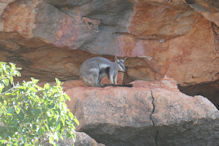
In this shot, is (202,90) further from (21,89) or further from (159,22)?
(21,89)

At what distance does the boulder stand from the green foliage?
2675 millimetres

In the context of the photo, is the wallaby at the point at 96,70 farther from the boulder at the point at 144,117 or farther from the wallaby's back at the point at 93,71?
the boulder at the point at 144,117

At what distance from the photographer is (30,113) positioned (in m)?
3.86

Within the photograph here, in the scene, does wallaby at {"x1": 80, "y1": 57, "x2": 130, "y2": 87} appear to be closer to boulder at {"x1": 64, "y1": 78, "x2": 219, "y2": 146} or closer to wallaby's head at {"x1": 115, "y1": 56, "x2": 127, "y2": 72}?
wallaby's head at {"x1": 115, "y1": 56, "x2": 127, "y2": 72}

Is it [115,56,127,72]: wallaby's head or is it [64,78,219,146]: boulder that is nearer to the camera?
[64,78,219,146]: boulder

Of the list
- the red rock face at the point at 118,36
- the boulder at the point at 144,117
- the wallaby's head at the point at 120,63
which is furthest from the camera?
the wallaby's head at the point at 120,63

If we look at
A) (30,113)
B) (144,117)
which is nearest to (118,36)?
(144,117)

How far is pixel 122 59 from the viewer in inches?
358

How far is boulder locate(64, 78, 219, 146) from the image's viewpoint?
21.5 ft

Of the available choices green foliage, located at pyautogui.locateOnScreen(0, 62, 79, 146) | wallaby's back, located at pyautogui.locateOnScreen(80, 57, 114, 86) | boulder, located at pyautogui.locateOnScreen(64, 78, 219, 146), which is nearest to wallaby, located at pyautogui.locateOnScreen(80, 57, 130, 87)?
wallaby's back, located at pyautogui.locateOnScreen(80, 57, 114, 86)

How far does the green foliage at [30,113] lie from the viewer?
371 centimetres

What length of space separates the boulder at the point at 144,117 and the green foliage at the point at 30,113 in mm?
2675

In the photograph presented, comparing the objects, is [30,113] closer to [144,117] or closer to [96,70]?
[144,117]

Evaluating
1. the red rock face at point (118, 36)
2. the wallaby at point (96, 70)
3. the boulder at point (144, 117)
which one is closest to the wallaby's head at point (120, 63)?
the wallaby at point (96, 70)
